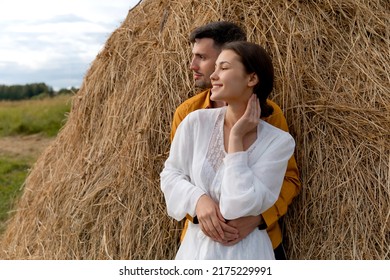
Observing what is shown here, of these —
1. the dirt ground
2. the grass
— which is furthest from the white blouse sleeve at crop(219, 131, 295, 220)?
the grass

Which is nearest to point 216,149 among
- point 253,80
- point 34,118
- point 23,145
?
point 253,80

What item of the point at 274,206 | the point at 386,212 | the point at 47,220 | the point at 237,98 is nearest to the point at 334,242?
the point at 386,212

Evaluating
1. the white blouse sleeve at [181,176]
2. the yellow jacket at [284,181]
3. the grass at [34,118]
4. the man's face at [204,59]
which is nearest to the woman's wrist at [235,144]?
the white blouse sleeve at [181,176]

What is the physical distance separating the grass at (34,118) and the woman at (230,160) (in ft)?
33.5

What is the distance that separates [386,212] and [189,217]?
1.14 metres

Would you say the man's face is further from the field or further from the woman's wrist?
the field

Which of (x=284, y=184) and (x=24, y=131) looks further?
(x=24, y=131)

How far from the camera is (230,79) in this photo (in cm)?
284

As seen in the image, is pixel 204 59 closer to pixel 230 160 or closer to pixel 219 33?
pixel 219 33

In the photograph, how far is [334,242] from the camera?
340 centimetres

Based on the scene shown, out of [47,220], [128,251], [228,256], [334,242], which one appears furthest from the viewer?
[47,220]

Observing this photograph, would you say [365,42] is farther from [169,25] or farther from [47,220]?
[47,220]

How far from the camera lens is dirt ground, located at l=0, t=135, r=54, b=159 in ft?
37.5

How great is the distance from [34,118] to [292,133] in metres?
11.3
